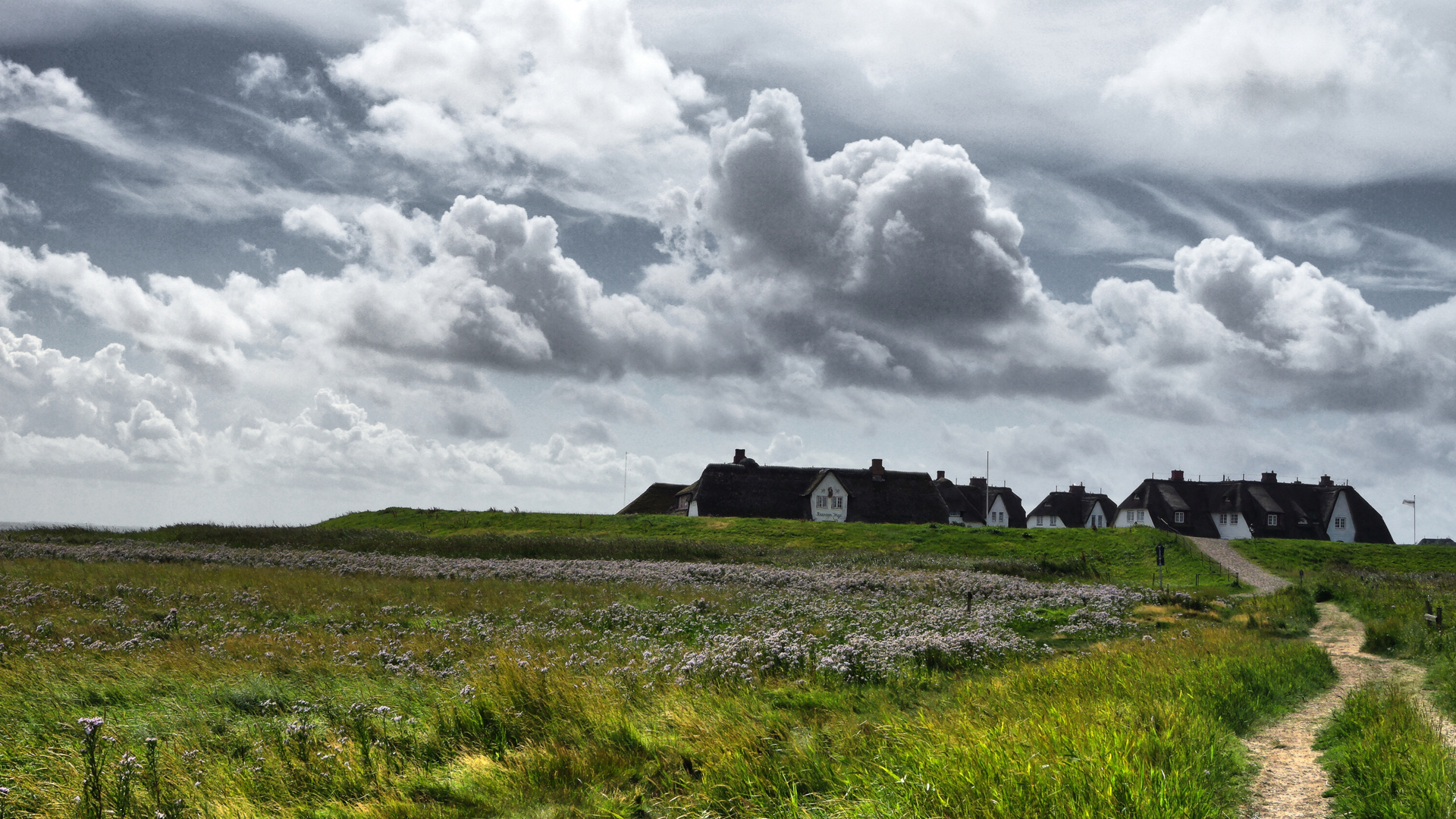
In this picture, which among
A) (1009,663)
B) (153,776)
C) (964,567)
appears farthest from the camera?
(964,567)

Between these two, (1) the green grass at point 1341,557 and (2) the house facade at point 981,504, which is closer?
(1) the green grass at point 1341,557

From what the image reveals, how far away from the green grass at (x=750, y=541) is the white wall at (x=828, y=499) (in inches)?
444

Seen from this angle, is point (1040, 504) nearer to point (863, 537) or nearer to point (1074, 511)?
point (1074, 511)

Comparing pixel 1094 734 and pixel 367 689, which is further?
pixel 367 689

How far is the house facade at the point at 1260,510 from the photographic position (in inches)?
2982

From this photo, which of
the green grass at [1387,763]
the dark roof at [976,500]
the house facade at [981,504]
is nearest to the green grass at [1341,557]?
the dark roof at [976,500]

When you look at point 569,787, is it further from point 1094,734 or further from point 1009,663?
point 1009,663

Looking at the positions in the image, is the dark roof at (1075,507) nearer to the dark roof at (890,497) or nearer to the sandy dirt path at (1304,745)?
the dark roof at (890,497)

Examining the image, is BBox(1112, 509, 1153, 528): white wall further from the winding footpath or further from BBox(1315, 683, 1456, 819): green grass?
BBox(1315, 683, 1456, 819): green grass

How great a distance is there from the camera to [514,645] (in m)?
14.2

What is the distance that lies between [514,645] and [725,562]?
24.3 m

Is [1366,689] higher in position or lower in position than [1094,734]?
lower

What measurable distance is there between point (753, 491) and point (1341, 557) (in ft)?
135

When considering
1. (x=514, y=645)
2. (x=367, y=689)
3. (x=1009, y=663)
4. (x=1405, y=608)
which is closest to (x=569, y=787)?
(x=367, y=689)
